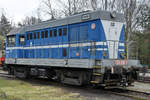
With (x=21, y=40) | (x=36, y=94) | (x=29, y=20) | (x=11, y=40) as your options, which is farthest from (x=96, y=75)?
(x=29, y=20)

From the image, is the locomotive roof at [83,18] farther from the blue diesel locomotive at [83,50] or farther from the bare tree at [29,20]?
the bare tree at [29,20]

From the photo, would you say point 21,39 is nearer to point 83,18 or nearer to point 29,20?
point 83,18

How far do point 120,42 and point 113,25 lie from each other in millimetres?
1008

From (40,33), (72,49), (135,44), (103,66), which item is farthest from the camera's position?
(135,44)

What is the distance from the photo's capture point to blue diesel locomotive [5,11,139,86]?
30.4 ft

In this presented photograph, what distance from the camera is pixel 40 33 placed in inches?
521

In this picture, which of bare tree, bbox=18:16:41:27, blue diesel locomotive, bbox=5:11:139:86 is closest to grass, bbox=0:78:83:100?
blue diesel locomotive, bbox=5:11:139:86

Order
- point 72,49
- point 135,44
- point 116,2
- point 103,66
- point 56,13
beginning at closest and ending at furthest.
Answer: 1. point 103,66
2. point 72,49
3. point 116,2
4. point 135,44
5. point 56,13

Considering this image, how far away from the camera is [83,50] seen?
1028cm

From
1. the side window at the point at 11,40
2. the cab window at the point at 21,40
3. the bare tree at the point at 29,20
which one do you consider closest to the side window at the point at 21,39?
the cab window at the point at 21,40

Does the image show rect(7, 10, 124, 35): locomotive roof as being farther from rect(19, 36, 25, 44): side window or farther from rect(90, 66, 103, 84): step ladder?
rect(90, 66, 103, 84): step ladder

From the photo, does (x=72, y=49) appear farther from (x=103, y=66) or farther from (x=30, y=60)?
(x=30, y=60)

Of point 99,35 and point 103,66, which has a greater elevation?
point 99,35

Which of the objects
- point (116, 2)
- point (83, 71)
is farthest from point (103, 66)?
point (116, 2)
